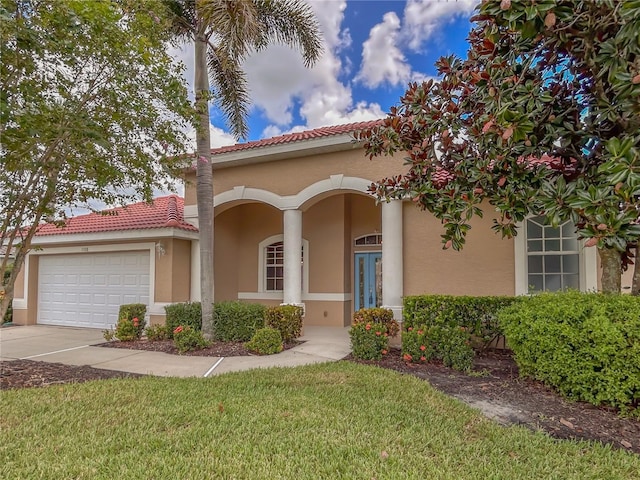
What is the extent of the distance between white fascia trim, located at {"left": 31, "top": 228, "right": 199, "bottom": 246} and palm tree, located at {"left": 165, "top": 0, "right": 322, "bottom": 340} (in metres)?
2.25

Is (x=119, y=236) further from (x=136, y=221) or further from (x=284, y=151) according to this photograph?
(x=284, y=151)

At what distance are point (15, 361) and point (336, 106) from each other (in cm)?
1261

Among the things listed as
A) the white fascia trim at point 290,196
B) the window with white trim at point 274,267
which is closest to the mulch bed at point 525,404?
the white fascia trim at point 290,196

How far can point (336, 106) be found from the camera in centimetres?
1514

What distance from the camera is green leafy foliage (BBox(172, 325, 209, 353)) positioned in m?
8.80

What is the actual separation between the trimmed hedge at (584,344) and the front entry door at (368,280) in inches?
256

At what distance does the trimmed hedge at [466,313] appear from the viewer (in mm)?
8047

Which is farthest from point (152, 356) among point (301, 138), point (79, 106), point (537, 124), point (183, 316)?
point (537, 124)

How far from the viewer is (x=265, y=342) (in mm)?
8547

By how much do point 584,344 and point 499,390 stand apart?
148 centimetres

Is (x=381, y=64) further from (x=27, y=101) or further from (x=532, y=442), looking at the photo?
(x=532, y=442)

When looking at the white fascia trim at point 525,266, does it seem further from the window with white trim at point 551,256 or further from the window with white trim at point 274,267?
the window with white trim at point 274,267

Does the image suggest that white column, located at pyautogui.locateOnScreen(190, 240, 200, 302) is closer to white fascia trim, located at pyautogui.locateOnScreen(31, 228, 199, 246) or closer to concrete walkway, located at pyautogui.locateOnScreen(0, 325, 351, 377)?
white fascia trim, located at pyautogui.locateOnScreen(31, 228, 199, 246)

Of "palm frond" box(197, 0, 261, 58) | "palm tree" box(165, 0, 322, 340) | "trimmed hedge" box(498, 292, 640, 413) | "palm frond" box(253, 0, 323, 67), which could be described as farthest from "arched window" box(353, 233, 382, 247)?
"palm frond" box(197, 0, 261, 58)
